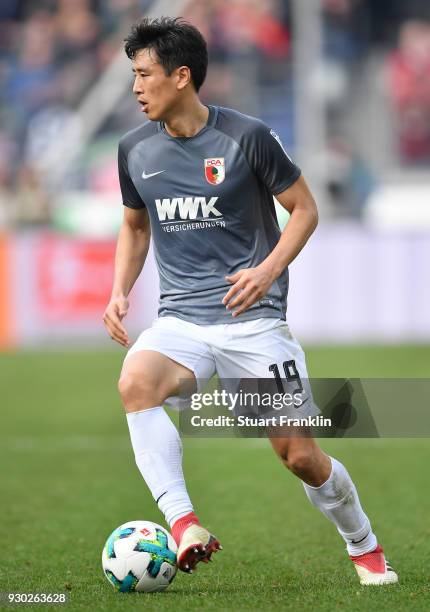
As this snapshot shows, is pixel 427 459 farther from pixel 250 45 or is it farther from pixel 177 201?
pixel 250 45

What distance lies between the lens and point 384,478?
8.59 m

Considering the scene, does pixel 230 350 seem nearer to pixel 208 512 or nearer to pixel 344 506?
pixel 344 506

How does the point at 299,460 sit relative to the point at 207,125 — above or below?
below

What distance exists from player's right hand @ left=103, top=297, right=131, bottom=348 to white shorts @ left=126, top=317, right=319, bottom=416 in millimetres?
58

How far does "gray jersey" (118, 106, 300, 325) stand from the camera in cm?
512

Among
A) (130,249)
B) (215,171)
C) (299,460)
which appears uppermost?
(215,171)

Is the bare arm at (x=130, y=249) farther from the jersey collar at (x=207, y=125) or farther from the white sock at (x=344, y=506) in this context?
the white sock at (x=344, y=506)

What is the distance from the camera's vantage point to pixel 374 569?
5.27 meters

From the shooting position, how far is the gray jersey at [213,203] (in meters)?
5.12

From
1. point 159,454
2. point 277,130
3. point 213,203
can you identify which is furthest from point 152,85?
point 277,130

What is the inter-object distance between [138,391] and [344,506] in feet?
3.24

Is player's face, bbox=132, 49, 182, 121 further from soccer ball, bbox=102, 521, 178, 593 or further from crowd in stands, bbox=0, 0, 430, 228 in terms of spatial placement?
crowd in stands, bbox=0, 0, 430, 228

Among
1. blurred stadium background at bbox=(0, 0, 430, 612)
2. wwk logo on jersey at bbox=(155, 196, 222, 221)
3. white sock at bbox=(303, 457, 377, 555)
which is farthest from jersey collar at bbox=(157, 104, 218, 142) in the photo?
blurred stadium background at bbox=(0, 0, 430, 612)

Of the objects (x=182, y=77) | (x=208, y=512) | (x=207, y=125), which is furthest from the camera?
(x=208, y=512)
